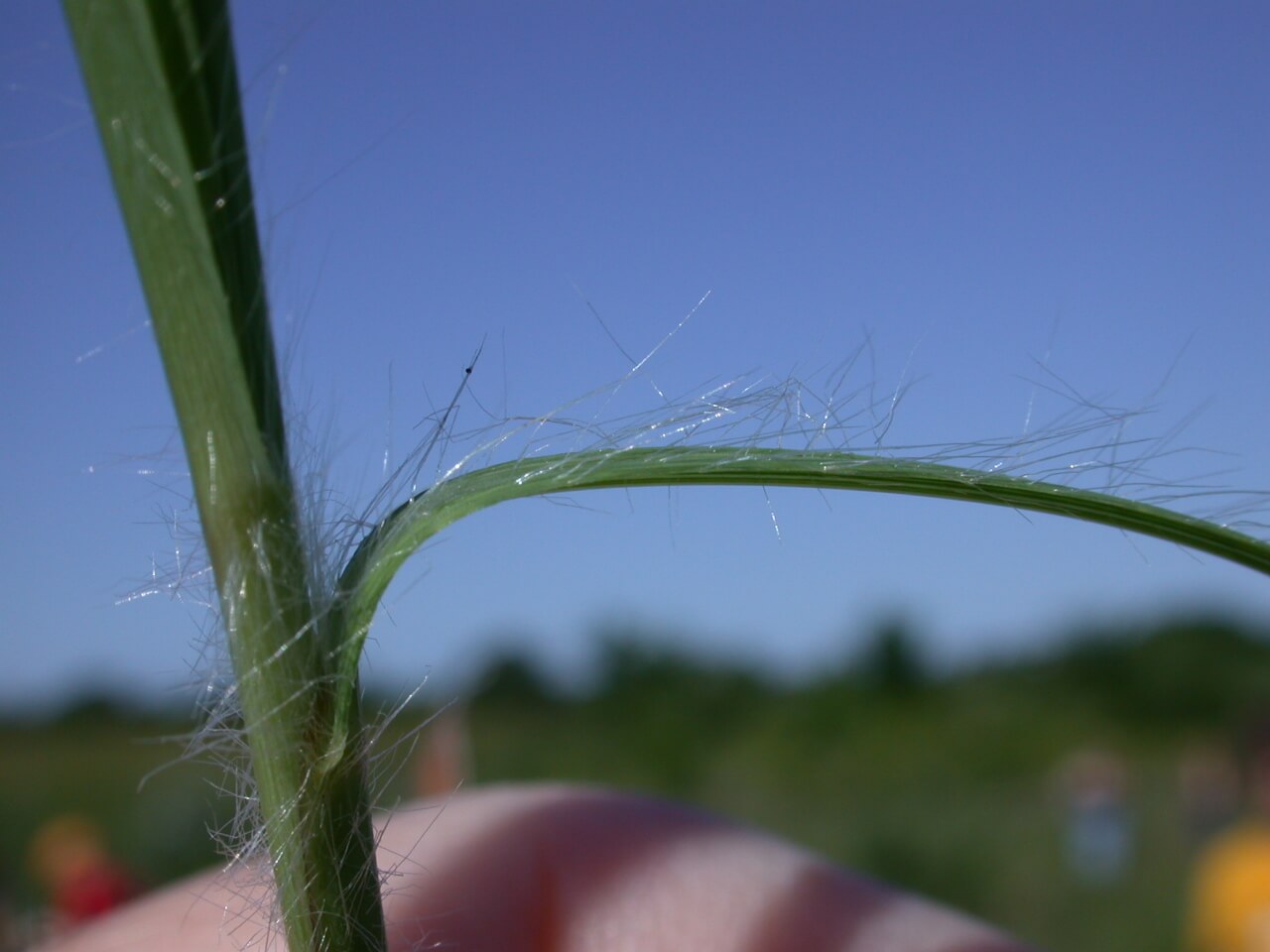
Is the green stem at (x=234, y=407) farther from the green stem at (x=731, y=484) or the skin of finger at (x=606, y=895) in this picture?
the skin of finger at (x=606, y=895)

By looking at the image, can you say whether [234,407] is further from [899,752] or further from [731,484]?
[899,752]

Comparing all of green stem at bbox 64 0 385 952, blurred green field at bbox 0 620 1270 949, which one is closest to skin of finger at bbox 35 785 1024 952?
green stem at bbox 64 0 385 952

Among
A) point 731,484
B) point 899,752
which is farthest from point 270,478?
point 899,752

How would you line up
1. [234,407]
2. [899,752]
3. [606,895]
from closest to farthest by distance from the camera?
[234,407]
[606,895]
[899,752]

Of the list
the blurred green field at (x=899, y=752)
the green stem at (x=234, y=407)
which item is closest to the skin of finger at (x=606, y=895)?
the green stem at (x=234, y=407)

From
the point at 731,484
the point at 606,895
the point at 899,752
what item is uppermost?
the point at 731,484

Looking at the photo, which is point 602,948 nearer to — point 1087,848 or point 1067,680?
point 1087,848

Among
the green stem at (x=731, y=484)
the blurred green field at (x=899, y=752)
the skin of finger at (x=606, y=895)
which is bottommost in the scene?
the blurred green field at (x=899, y=752)
